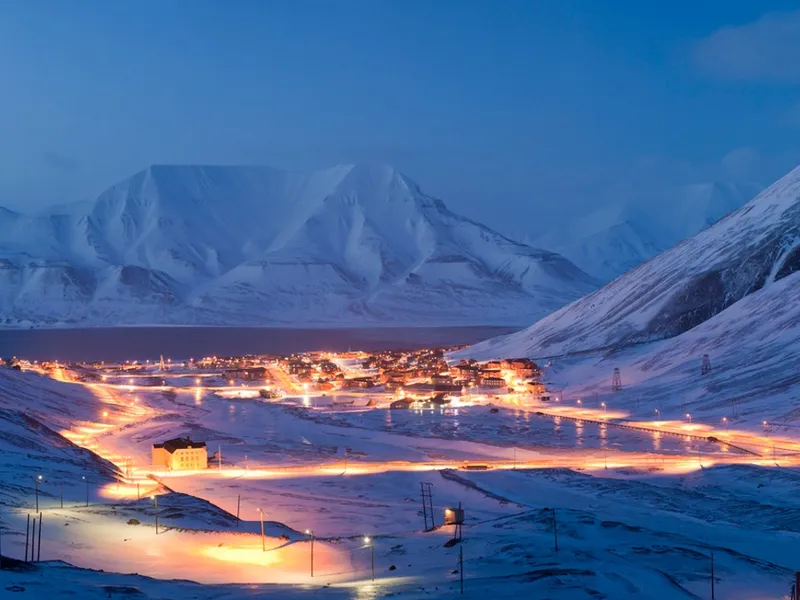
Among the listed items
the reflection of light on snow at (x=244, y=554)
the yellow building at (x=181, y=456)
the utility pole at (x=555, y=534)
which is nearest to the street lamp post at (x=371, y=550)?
the reflection of light on snow at (x=244, y=554)

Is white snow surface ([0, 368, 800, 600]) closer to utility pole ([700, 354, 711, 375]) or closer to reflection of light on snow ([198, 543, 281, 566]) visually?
reflection of light on snow ([198, 543, 281, 566])

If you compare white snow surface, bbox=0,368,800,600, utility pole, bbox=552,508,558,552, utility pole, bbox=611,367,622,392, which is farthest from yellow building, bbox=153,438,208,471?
utility pole, bbox=611,367,622,392

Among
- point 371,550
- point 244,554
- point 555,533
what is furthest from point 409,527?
point 555,533

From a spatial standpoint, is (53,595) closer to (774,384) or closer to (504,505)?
(504,505)

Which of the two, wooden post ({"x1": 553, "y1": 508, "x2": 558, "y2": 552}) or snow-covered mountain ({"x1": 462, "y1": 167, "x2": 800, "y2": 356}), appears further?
snow-covered mountain ({"x1": 462, "y1": 167, "x2": 800, "y2": 356})

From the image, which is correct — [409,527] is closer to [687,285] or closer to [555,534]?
[555,534]

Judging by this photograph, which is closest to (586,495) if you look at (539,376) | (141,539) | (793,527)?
(793,527)
